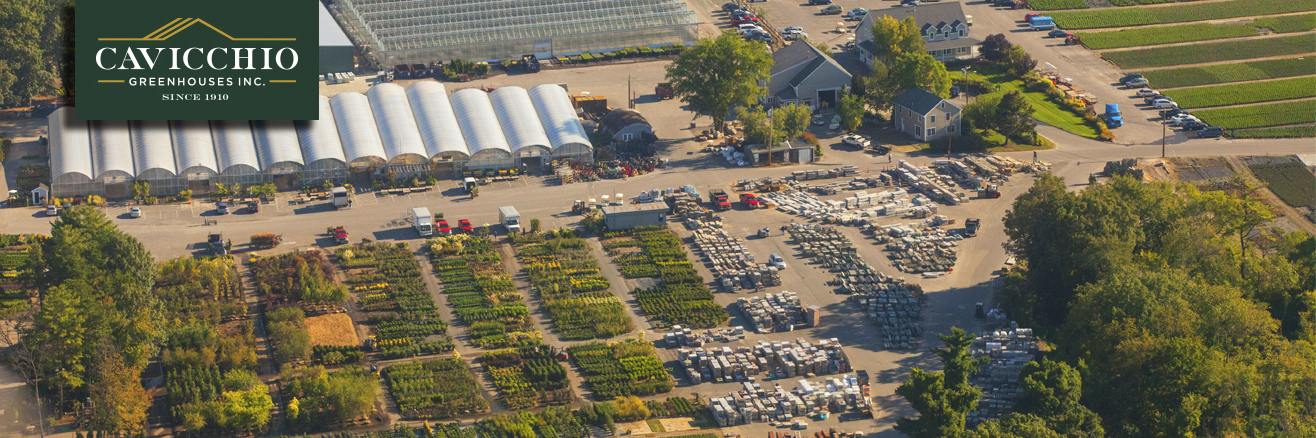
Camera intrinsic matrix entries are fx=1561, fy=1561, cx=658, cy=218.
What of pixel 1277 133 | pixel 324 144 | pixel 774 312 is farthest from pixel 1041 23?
pixel 324 144

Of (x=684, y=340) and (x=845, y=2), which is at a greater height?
(x=845, y=2)

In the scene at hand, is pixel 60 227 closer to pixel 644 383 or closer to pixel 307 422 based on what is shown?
pixel 307 422

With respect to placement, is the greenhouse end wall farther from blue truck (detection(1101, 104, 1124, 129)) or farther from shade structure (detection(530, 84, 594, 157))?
blue truck (detection(1101, 104, 1124, 129))

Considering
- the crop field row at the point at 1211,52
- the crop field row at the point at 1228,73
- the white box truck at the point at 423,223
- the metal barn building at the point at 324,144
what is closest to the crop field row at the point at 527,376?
the white box truck at the point at 423,223

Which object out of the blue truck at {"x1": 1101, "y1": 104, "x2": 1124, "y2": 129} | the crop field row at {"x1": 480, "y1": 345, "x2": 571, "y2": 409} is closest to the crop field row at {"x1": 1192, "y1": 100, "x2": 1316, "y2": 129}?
the blue truck at {"x1": 1101, "y1": 104, "x2": 1124, "y2": 129}

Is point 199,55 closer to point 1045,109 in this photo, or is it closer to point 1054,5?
point 1045,109

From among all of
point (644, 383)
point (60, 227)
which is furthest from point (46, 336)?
point (644, 383)

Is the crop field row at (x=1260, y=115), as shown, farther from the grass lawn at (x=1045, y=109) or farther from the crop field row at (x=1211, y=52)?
the crop field row at (x=1211, y=52)

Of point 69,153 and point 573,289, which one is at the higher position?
point 69,153
